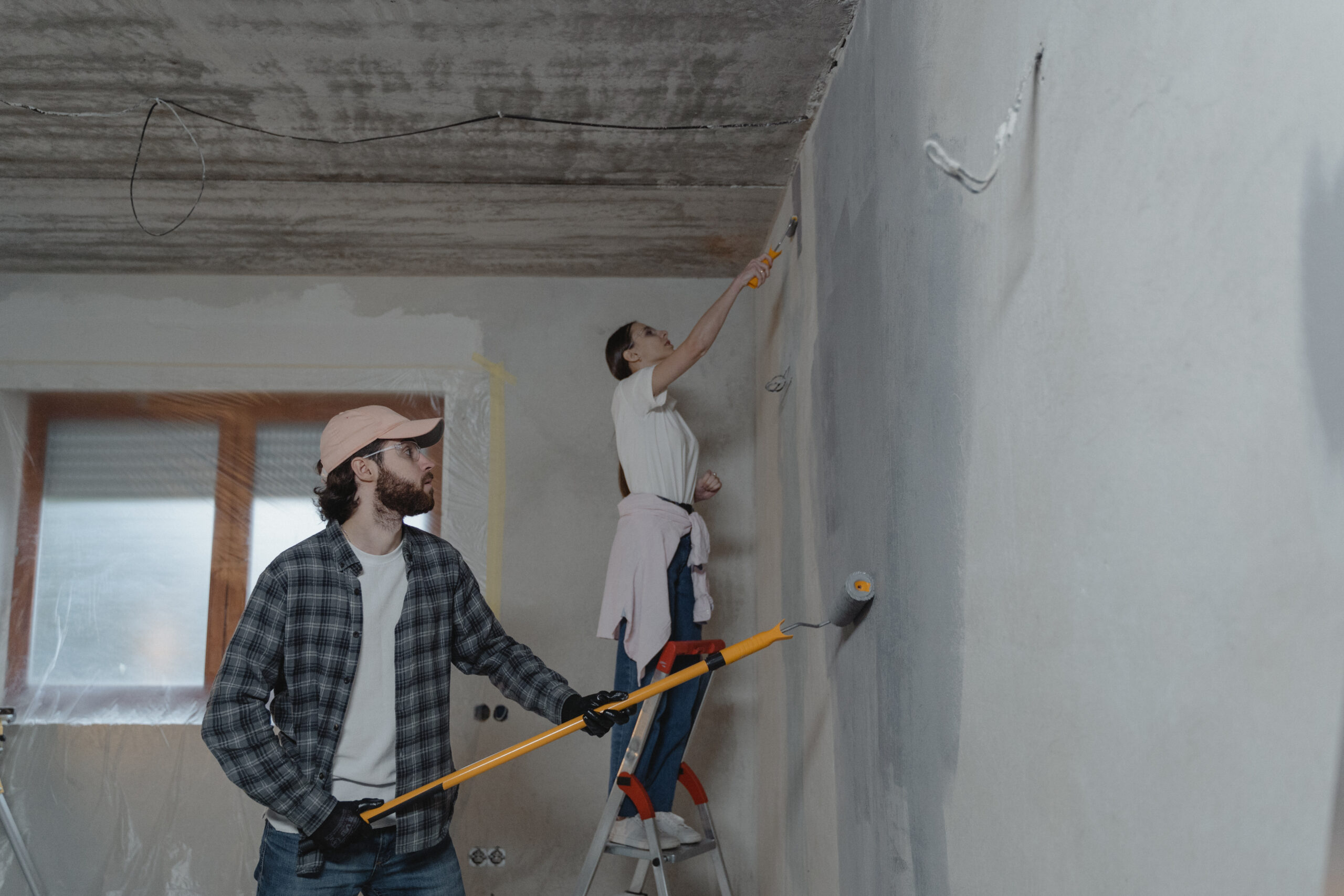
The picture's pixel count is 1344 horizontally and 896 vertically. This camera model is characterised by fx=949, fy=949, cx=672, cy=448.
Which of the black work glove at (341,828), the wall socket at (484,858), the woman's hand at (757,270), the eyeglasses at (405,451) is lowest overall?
the wall socket at (484,858)

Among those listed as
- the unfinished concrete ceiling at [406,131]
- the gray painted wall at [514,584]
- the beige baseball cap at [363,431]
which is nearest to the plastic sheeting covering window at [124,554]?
the gray painted wall at [514,584]

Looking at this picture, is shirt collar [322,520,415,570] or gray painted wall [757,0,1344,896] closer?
gray painted wall [757,0,1344,896]

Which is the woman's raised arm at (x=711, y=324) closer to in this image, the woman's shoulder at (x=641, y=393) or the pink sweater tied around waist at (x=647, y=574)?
the woman's shoulder at (x=641, y=393)

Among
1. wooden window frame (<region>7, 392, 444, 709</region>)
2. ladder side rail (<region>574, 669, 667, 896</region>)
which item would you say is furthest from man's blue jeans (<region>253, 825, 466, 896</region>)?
wooden window frame (<region>7, 392, 444, 709</region>)

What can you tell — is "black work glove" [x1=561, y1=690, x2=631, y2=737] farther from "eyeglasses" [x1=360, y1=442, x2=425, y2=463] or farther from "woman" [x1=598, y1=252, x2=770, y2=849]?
"eyeglasses" [x1=360, y1=442, x2=425, y2=463]

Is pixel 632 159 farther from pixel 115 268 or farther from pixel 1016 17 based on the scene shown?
pixel 115 268

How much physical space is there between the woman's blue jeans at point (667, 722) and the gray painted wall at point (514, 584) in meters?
0.71

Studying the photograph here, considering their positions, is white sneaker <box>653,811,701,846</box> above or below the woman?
below

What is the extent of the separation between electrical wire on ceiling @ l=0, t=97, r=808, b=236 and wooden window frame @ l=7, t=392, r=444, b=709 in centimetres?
102

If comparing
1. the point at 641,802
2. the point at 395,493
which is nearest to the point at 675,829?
the point at 641,802

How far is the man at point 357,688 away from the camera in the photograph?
66.7 inches

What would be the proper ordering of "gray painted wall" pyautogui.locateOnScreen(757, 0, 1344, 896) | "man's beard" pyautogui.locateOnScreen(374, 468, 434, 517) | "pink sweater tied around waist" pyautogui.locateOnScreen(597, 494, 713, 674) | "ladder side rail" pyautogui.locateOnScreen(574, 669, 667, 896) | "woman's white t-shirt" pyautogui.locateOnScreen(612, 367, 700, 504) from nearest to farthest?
"gray painted wall" pyautogui.locateOnScreen(757, 0, 1344, 896)
"man's beard" pyautogui.locateOnScreen(374, 468, 434, 517)
"ladder side rail" pyautogui.locateOnScreen(574, 669, 667, 896)
"pink sweater tied around waist" pyautogui.locateOnScreen(597, 494, 713, 674)
"woman's white t-shirt" pyautogui.locateOnScreen(612, 367, 700, 504)

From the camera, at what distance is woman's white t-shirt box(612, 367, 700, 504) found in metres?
2.49

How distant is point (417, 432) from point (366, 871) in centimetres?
86
